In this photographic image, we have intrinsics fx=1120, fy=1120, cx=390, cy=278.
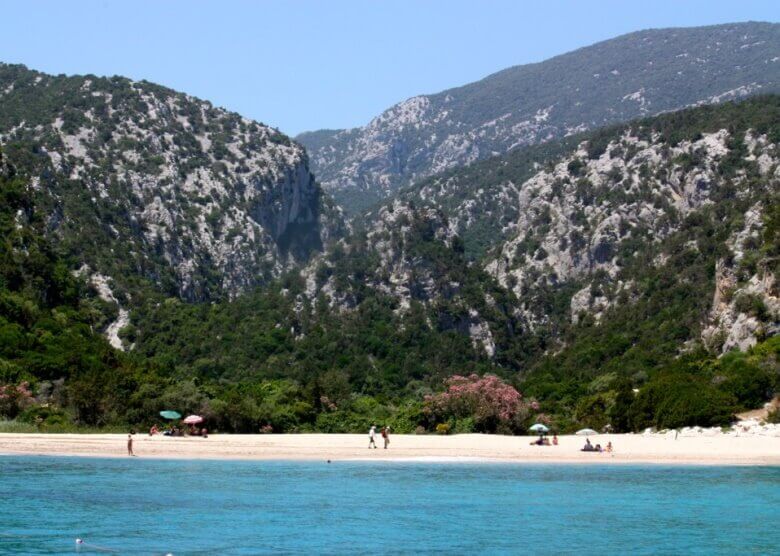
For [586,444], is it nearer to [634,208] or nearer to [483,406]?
[483,406]

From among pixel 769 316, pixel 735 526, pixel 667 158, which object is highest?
pixel 667 158

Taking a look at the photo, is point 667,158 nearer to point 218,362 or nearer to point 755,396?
point 218,362

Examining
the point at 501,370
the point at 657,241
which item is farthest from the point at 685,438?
the point at 657,241

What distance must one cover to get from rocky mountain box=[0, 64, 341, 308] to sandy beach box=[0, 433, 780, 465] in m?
75.4

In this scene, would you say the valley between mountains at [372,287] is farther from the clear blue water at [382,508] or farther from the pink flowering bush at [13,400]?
the clear blue water at [382,508]

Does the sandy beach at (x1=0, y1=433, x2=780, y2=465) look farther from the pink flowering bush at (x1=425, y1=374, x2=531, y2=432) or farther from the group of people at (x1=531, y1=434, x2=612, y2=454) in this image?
the pink flowering bush at (x1=425, y1=374, x2=531, y2=432)

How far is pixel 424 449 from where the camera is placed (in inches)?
2371

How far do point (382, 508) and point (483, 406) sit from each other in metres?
34.8

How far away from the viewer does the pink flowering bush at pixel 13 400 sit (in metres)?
69.7

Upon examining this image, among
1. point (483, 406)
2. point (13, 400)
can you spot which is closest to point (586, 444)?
point (483, 406)

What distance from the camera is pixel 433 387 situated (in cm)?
11469

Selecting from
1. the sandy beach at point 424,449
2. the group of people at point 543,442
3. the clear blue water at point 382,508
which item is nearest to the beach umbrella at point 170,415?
the sandy beach at point 424,449

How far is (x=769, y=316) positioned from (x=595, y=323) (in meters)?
45.3

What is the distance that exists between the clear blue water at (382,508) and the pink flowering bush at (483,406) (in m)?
20.0
